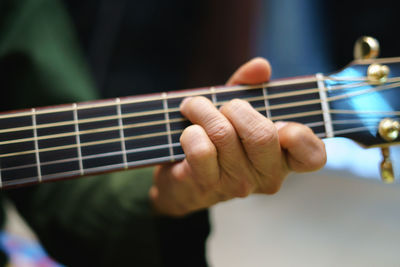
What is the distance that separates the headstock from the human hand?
0.06 meters

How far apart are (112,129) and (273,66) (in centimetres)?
128

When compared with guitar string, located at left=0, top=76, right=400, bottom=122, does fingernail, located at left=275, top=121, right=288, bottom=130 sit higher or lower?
lower

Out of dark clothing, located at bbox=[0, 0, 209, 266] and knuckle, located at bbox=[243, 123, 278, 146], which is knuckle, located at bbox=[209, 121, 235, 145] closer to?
knuckle, located at bbox=[243, 123, 278, 146]

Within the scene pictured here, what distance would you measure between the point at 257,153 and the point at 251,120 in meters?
0.05

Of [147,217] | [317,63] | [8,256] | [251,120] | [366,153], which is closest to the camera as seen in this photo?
[251,120]

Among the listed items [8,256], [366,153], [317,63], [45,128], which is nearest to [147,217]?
[45,128]

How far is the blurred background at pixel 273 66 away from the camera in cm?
105

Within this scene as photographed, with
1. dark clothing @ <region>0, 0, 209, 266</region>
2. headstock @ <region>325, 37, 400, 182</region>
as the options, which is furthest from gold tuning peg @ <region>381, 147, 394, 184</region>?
dark clothing @ <region>0, 0, 209, 266</region>

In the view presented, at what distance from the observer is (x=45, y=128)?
0.47 m

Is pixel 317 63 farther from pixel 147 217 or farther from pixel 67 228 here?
pixel 67 228

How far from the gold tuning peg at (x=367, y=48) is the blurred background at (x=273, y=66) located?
50 cm

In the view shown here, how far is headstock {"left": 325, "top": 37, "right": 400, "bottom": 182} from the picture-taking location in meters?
0.45

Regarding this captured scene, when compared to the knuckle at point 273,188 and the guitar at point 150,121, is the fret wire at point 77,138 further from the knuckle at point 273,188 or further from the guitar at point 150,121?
the knuckle at point 273,188

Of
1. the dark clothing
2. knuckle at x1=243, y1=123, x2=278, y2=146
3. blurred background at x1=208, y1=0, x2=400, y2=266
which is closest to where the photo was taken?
knuckle at x1=243, y1=123, x2=278, y2=146
